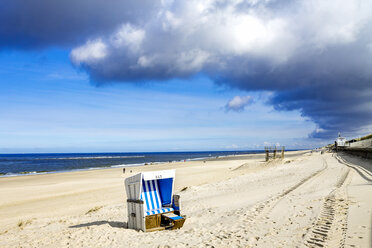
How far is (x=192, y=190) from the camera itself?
1481 cm

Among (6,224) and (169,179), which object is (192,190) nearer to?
(169,179)

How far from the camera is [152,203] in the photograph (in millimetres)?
8242

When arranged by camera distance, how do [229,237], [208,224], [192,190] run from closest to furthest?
[229,237] → [208,224] → [192,190]

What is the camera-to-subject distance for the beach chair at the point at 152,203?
757cm

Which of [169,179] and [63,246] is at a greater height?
[169,179]

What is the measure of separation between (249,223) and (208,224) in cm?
124

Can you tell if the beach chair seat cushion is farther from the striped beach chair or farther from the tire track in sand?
the tire track in sand

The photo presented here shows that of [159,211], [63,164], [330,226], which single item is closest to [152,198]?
[159,211]

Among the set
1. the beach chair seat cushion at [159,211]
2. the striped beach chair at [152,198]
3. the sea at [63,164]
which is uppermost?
the striped beach chair at [152,198]

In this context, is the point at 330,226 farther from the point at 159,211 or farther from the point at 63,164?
the point at 63,164

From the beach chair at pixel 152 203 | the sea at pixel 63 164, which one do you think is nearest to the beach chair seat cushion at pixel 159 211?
the beach chair at pixel 152 203

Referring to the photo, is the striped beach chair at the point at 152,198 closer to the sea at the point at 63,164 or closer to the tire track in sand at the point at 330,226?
Answer: the tire track in sand at the point at 330,226

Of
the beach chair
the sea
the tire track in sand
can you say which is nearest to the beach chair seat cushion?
the beach chair

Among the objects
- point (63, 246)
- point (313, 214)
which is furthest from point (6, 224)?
point (313, 214)
